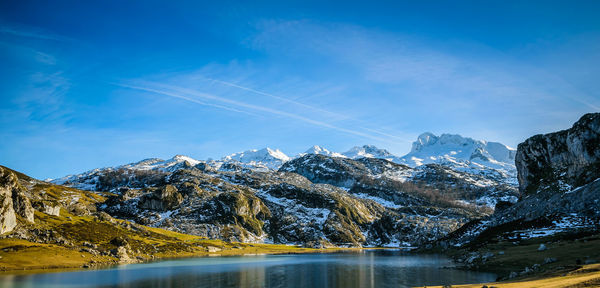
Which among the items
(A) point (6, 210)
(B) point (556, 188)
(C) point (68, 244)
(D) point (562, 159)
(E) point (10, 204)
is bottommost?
(C) point (68, 244)

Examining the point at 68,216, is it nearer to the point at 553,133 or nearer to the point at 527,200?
the point at 527,200

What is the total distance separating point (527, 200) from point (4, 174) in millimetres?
235754

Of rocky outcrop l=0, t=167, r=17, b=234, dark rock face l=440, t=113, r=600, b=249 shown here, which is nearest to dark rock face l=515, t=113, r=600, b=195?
dark rock face l=440, t=113, r=600, b=249

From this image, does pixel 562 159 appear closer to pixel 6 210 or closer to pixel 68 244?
pixel 68 244

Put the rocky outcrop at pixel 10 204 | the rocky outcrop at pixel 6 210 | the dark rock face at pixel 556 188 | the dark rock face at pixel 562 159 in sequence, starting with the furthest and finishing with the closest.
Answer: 1. the dark rock face at pixel 562 159
2. the rocky outcrop at pixel 10 204
3. the rocky outcrop at pixel 6 210
4. the dark rock face at pixel 556 188

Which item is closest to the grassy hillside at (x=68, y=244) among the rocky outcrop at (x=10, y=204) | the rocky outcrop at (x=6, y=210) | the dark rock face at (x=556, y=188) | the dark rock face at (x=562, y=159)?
the rocky outcrop at (x=6, y=210)

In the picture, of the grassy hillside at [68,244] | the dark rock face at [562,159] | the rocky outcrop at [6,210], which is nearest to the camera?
the grassy hillside at [68,244]

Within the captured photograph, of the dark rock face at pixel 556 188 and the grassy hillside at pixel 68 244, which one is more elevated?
the dark rock face at pixel 556 188

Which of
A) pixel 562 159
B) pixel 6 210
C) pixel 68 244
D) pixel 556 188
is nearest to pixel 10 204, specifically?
pixel 6 210

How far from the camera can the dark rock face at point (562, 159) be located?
479 ft

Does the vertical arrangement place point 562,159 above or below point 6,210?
above

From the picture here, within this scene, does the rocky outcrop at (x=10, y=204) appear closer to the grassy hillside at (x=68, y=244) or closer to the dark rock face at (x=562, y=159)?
the grassy hillside at (x=68, y=244)

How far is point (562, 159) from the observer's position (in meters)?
166

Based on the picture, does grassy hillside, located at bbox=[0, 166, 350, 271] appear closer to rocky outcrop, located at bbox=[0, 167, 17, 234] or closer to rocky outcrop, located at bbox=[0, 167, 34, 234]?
rocky outcrop, located at bbox=[0, 167, 17, 234]
